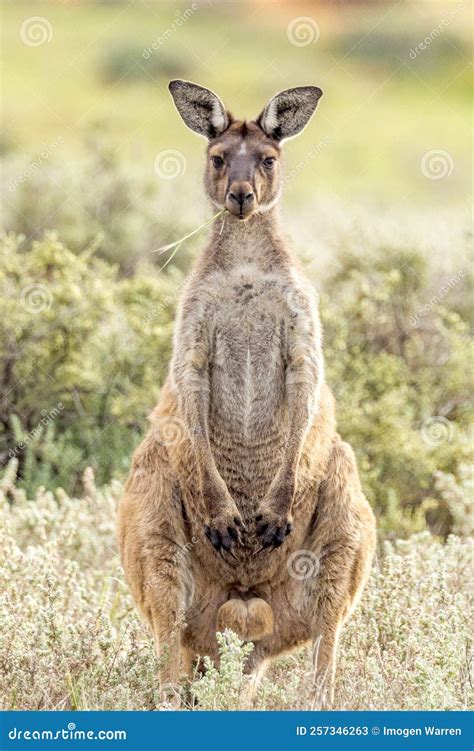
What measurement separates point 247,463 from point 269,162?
129 cm

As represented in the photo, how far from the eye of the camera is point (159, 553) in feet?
15.3

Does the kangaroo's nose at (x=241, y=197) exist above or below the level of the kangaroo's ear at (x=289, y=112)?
below

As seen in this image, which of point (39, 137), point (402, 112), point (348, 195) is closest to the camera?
point (348, 195)

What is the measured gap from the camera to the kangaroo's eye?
16.6 ft

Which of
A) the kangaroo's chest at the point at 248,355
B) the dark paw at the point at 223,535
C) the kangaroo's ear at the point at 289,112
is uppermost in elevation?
the kangaroo's ear at the point at 289,112

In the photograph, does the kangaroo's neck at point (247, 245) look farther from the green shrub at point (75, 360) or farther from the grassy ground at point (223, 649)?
the green shrub at point (75, 360)

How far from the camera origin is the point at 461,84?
29.7 m

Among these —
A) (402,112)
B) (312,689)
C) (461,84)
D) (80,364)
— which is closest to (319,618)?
(312,689)

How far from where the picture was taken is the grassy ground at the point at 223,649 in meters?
4.25

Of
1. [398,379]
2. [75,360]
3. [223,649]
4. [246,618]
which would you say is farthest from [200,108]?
[398,379]

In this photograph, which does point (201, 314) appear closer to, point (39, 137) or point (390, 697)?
point (390, 697)

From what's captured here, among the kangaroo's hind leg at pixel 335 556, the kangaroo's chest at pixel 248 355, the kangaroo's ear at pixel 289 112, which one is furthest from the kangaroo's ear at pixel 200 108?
the kangaroo's hind leg at pixel 335 556

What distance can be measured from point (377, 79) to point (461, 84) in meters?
6.03

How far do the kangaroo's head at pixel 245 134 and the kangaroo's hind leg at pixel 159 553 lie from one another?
116 centimetres
